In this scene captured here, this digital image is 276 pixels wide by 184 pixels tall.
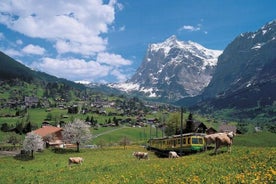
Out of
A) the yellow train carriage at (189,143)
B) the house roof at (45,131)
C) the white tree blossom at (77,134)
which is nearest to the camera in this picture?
the yellow train carriage at (189,143)

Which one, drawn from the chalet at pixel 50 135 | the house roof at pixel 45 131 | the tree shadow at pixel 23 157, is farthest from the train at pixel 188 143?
the house roof at pixel 45 131

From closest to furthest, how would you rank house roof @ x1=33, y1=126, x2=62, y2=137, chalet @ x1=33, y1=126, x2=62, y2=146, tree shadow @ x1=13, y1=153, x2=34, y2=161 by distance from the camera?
Answer: tree shadow @ x1=13, y1=153, x2=34, y2=161, chalet @ x1=33, y1=126, x2=62, y2=146, house roof @ x1=33, y1=126, x2=62, y2=137

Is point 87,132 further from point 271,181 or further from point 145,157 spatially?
point 271,181

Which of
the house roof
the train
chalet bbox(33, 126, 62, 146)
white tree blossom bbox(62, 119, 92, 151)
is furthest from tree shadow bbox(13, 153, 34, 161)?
the house roof

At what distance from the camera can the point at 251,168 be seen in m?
16.5

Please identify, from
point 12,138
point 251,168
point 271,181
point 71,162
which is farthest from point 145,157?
point 12,138

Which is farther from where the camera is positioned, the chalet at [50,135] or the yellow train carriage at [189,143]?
the chalet at [50,135]

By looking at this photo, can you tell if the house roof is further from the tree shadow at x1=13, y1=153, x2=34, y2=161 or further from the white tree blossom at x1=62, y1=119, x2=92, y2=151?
the tree shadow at x1=13, y1=153, x2=34, y2=161

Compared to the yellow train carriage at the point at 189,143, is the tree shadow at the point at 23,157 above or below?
below

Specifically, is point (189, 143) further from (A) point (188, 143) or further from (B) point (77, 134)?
(B) point (77, 134)

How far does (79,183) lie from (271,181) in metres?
12.4

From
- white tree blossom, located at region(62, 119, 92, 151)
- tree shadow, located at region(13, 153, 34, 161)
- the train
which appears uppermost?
the train

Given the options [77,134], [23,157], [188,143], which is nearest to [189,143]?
[188,143]

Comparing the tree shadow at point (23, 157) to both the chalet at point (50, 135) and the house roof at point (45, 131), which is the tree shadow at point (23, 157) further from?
the house roof at point (45, 131)
